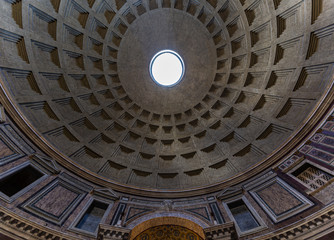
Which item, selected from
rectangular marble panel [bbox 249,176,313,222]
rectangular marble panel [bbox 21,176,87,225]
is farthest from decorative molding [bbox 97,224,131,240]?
rectangular marble panel [bbox 249,176,313,222]

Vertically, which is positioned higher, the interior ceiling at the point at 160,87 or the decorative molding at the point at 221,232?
the interior ceiling at the point at 160,87

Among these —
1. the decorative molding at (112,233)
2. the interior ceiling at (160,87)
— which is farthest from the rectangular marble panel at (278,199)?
the decorative molding at (112,233)

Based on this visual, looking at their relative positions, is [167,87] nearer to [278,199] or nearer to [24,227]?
[278,199]

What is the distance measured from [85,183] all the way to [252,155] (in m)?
13.4

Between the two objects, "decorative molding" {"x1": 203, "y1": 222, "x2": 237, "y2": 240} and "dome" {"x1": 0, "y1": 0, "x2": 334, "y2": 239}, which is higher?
"dome" {"x1": 0, "y1": 0, "x2": 334, "y2": 239}

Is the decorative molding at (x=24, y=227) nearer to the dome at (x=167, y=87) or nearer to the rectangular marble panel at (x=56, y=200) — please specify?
the rectangular marble panel at (x=56, y=200)

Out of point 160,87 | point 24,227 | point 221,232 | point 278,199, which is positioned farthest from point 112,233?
point 160,87

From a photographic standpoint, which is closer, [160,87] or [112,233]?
[112,233]

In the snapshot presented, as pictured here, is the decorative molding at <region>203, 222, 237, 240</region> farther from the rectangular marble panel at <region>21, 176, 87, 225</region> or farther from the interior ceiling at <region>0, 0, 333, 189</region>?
the rectangular marble panel at <region>21, 176, 87, 225</region>

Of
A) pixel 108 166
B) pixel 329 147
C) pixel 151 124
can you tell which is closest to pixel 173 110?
pixel 151 124

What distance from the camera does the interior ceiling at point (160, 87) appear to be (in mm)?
12906

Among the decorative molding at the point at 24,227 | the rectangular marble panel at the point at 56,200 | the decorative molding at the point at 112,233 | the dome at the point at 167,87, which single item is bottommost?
the decorative molding at the point at 24,227

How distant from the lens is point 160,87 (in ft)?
64.5

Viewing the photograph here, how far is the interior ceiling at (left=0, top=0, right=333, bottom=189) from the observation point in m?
12.9
